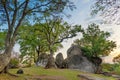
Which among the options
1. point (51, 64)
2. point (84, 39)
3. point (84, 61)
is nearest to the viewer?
point (51, 64)

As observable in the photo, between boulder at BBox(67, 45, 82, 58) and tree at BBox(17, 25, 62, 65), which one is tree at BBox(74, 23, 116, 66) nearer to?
boulder at BBox(67, 45, 82, 58)

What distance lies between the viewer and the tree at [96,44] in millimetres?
52031

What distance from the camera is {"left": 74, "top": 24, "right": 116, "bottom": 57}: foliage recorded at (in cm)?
5203

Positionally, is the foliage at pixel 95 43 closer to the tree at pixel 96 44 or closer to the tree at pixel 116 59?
the tree at pixel 96 44

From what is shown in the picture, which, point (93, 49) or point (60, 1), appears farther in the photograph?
point (93, 49)

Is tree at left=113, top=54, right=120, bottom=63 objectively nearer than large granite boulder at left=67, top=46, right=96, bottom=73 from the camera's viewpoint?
No

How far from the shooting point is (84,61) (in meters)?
50.3

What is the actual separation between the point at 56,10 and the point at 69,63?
26320 mm

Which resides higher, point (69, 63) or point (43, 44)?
point (43, 44)

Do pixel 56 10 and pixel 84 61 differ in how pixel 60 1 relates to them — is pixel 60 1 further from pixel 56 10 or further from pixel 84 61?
pixel 84 61

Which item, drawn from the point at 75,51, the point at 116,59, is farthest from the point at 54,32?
the point at 116,59

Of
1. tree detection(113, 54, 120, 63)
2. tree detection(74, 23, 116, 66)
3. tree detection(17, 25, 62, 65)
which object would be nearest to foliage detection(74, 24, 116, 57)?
tree detection(74, 23, 116, 66)

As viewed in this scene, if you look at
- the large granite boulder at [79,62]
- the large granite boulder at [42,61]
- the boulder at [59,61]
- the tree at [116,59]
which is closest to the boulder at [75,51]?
the large granite boulder at [79,62]

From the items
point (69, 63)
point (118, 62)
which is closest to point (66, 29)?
point (69, 63)
